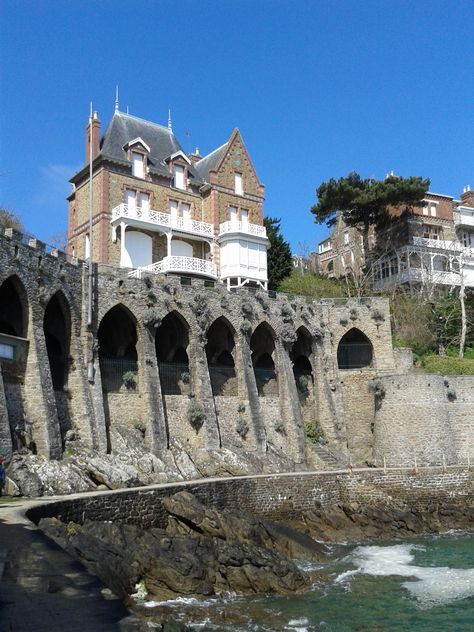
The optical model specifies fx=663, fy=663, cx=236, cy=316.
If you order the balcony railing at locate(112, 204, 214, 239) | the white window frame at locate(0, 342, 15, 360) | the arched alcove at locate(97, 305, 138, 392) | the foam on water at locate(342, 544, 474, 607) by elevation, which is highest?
the balcony railing at locate(112, 204, 214, 239)

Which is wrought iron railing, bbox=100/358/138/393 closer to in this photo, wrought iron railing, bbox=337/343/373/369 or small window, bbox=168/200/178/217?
small window, bbox=168/200/178/217

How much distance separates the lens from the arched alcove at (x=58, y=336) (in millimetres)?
27859

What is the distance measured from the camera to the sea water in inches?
584

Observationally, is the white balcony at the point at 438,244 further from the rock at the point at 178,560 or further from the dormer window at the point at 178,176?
the rock at the point at 178,560

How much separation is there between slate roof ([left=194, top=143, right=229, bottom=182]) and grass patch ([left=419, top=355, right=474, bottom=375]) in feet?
59.1

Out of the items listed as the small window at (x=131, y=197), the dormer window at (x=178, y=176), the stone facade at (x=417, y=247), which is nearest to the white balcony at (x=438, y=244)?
the stone facade at (x=417, y=247)

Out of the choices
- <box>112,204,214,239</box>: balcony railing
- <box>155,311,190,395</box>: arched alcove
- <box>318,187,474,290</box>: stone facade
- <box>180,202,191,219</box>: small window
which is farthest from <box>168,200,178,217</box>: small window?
<box>318,187,474,290</box>: stone facade

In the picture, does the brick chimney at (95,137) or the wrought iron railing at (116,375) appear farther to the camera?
the brick chimney at (95,137)

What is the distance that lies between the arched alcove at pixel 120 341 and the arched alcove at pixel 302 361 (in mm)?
9517

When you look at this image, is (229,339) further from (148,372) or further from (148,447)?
(148,447)

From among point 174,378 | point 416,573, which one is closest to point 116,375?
point 174,378

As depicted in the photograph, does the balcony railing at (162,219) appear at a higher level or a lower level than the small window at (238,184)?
lower

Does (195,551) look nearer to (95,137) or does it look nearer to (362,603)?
(362,603)

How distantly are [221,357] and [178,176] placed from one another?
12419 mm
